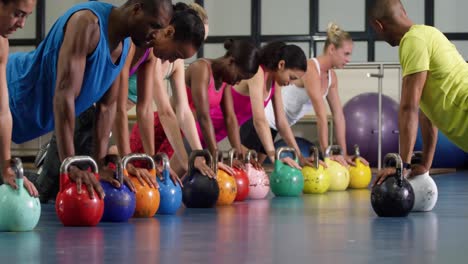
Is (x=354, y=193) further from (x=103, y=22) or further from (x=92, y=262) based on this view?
(x=92, y=262)

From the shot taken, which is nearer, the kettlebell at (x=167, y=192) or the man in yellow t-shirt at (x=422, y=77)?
the man in yellow t-shirt at (x=422, y=77)

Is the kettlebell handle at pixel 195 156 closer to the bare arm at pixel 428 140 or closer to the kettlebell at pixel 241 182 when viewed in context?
the kettlebell at pixel 241 182

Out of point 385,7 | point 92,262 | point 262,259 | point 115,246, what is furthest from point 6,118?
point 385,7

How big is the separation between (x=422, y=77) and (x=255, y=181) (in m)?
1.95

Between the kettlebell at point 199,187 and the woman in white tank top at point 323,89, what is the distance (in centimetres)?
228

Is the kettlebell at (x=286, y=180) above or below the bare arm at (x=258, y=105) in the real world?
below

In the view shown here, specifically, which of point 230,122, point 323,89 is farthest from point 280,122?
point 323,89

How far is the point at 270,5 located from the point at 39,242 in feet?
37.3

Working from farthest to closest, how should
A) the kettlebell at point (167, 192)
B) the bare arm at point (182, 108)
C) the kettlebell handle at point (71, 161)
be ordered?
the bare arm at point (182, 108), the kettlebell at point (167, 192), the kettlebell handle at point (71, 161)

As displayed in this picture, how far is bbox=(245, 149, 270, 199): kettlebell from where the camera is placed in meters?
6.33

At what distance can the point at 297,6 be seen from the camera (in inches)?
570

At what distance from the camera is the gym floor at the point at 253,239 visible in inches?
126

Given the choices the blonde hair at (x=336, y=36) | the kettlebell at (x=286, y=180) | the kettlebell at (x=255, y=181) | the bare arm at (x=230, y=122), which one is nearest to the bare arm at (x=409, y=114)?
the kettlebell at (x=255, y=181)

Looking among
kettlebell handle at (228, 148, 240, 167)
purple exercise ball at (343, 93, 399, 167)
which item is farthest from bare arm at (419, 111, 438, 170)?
purple exercise ball at (343, 93, 399, 167)
